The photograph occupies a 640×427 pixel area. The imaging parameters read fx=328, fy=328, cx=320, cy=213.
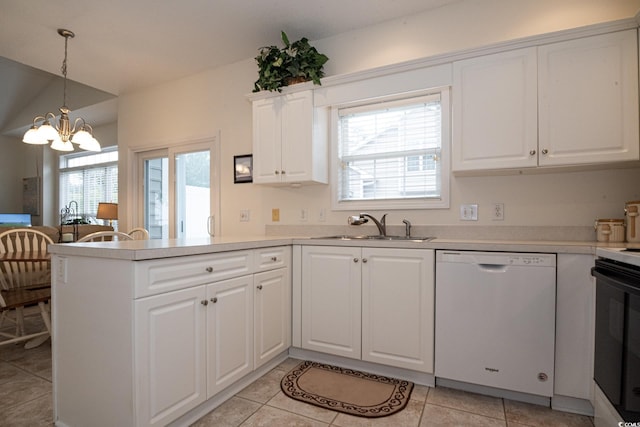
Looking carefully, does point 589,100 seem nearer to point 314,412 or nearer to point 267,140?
point 267,140

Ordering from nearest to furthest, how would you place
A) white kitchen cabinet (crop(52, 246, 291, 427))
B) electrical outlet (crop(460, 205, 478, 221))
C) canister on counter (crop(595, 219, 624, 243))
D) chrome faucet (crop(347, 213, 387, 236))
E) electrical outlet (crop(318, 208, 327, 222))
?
white kitchen cabinet (crop(52, 246, 291, 427))
canister on counter (crop(595, 219, 624, 243))
electrical outlet (crop(460, 205, 478, 221))
chrome faucet (crop(347, 213, 387, 236))
electrical outlet (crop(318, 208, 327, 222))

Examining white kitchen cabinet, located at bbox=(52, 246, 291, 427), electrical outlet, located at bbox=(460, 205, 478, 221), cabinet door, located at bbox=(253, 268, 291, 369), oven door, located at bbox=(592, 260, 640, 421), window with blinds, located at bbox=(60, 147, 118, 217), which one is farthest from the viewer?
window with blinds, located at bbox=(60, 147, 118, 217)

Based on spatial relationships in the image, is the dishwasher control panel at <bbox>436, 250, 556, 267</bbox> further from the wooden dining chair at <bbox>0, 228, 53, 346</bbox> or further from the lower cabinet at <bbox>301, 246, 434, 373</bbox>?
the wooden dining chair at <bbox>0, 228, 53, 346</bbox>

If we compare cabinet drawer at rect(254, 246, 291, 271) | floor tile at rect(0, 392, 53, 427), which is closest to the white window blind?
cabinet drawer at rect(254, 246, 291, 271)

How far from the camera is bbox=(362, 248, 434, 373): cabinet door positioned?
1999 millimetres

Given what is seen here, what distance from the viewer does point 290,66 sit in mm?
2750

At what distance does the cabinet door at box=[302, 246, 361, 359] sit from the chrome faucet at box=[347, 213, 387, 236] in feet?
1.05

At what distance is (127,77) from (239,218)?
2.16 m

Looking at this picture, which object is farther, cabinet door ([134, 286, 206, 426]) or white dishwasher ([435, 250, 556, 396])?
white dishwasher ([435, 250, 556, 396])

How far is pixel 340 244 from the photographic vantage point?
2244mm

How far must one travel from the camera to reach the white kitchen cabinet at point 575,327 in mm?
1688

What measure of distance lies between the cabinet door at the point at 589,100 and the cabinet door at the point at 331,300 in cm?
138

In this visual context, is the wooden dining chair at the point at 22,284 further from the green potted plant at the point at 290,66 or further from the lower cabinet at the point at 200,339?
the green potted plant at the point at 290,66

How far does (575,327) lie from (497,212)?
2.78 ft
